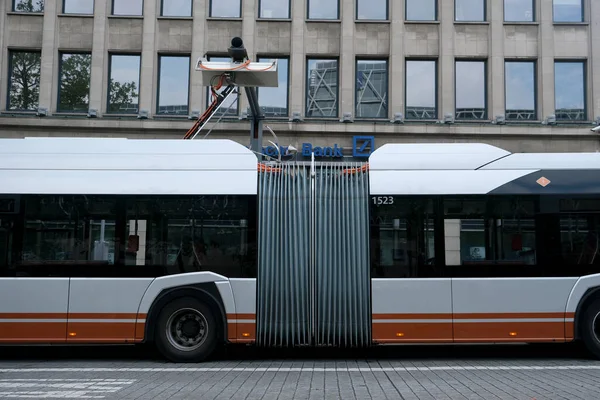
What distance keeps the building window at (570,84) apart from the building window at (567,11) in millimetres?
1541

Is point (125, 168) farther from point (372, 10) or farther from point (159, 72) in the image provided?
point (372, 10)

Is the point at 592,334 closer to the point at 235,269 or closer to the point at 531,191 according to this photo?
the point at 531,191

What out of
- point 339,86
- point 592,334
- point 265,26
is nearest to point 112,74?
point 265,26

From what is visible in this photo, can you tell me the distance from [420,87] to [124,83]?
10558mm

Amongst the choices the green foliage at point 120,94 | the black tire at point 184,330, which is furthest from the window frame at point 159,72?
the black tire at point 184,330

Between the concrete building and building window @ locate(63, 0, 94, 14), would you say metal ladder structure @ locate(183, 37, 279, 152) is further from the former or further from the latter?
building window @ locate(63, 0, 94, 14)

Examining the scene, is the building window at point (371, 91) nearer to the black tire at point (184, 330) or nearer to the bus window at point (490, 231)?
the bus window at point (490, 231)

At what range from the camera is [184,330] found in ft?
31.6

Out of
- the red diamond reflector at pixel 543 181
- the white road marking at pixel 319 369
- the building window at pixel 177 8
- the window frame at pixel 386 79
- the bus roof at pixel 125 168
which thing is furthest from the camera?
the building window at pixel 177 8

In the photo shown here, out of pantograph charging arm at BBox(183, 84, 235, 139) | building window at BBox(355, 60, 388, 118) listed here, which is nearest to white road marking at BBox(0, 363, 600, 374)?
pantograph charging arm at BBox(183, 84, 235, 139)

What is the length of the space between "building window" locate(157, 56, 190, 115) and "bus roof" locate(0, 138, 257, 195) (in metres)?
11.0

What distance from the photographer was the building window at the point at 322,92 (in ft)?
68.4

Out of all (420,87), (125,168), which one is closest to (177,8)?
(420,87)

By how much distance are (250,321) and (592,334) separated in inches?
219
